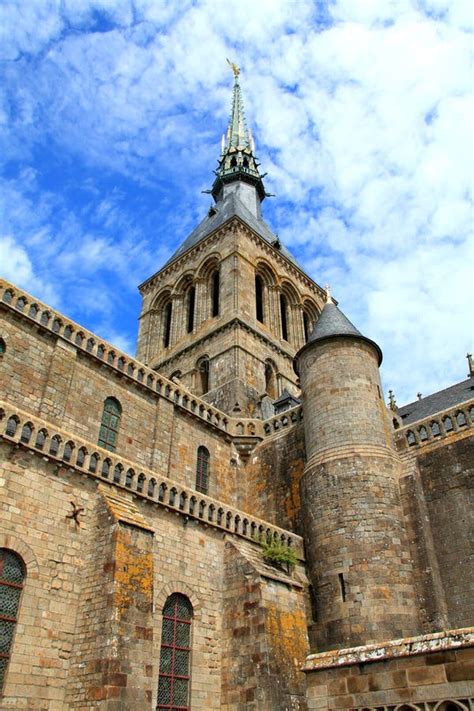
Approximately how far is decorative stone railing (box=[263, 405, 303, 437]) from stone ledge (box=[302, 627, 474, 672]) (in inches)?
530

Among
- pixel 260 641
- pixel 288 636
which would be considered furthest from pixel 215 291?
pixel 260 641

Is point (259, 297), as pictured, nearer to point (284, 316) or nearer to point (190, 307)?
point (284, 316)

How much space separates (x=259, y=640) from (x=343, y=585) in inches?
112

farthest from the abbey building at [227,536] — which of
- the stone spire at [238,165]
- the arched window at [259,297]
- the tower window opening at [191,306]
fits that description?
the stone spire at [238,165]

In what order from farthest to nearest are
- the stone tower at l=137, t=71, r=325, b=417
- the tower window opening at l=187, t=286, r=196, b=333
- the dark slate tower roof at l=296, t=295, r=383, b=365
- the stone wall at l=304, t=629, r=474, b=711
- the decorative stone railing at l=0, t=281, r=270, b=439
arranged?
the tower window opening at l=187, t=286, r=196, b=333, the stone tower at l=137, t=71, r=325, b=417, the dark slate tower roof at l=296, t=295, r=383, b=365, the decorative stone railing at l=0, t=281, r=270, b=439, the stone wall at l=304, t=629, r=474, b=711

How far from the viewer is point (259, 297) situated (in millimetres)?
30609

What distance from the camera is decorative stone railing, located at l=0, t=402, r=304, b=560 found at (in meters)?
11.6

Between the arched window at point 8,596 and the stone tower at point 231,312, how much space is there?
13098 millimetres

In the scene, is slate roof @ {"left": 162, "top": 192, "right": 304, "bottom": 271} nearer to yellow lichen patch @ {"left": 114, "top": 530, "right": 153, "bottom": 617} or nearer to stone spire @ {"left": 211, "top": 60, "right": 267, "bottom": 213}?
stone spire @ {"left": 211, "top": 60, "right": 267, "bottom": 213}

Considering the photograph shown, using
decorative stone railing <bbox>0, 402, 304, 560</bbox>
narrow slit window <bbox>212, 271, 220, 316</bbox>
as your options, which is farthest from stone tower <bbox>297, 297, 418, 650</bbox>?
narrow slit window <bbox>212, 271, 220, 316</bbox>

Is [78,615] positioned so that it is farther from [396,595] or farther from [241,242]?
[241,242]

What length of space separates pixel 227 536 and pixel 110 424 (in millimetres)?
5004

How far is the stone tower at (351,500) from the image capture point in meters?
13.8

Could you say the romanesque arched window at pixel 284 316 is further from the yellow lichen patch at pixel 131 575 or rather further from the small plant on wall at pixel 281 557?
the yellow lichen patch at pixel 131 575
